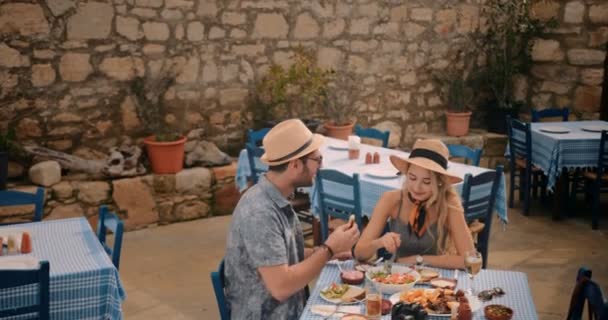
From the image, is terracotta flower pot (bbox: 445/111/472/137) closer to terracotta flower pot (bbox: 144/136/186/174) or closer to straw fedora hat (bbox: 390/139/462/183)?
terracotta flower pot (bbox: 144/136/186/174)

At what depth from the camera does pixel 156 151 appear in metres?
6.58

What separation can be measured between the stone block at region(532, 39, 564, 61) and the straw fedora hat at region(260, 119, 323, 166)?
20.6ft

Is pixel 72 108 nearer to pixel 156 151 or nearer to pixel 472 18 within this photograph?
pixel 156 151

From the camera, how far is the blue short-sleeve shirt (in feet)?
9.02

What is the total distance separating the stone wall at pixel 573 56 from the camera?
8203 millimetres

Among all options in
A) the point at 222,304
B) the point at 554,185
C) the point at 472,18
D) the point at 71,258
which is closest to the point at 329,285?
the point at 222,304

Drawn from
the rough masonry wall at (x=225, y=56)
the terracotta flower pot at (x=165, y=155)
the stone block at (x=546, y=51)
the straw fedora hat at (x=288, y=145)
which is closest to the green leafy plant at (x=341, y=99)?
the rough masonry wall at (x=225, y=56)

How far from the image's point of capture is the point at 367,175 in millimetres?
5086

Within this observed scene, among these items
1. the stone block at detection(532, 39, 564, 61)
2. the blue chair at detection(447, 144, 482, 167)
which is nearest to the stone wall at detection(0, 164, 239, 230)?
the blue chair at detection(447, 144, 482, 167)

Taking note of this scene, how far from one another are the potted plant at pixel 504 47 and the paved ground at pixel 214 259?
1.90m

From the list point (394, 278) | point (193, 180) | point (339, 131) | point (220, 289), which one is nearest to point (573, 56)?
point (339, 131)

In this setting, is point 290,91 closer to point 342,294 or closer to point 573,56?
point 573,56

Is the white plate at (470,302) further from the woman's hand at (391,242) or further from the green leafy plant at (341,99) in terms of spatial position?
the green leafy plant at (341,99)

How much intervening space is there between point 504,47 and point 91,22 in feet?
15.8
